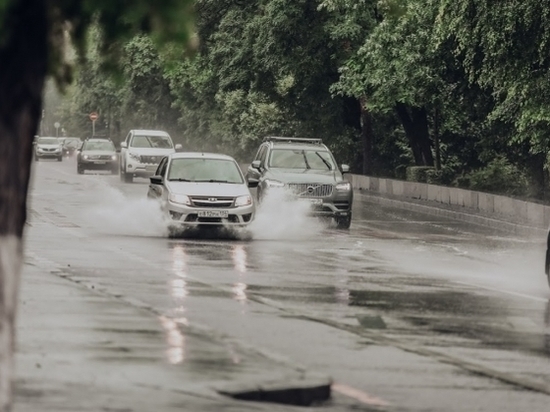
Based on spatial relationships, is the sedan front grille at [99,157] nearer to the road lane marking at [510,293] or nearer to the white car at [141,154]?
the white car at [141,154]

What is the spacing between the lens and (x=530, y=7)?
35125 millimetres

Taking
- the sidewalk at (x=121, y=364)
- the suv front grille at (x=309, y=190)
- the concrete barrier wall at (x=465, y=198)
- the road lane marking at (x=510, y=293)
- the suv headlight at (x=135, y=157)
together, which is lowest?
the road lane marking at (x=510, y=293)

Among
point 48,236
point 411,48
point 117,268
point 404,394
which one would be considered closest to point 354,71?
point 411,48

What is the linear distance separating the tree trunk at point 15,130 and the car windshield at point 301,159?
27.6 metres

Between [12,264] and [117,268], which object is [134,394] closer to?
[12,264]

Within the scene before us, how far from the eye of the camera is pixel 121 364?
450 inches

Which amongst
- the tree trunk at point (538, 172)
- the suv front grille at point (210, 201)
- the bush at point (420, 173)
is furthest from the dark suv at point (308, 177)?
the bush at point (420, 173)

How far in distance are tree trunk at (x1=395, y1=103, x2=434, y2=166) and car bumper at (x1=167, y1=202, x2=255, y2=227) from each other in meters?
26.2

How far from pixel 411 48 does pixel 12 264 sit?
137ft

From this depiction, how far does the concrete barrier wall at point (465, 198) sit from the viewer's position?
38.5m

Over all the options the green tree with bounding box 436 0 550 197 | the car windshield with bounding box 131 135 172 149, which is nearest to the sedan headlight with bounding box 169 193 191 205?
the green tree with bounding box 436 0 550 197

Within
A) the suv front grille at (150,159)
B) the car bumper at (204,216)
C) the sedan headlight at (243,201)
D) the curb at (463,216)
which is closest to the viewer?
the car bumper at (204,216)

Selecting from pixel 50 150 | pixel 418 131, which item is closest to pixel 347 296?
pixel 418 131

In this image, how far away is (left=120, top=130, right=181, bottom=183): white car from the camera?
2253 inches
